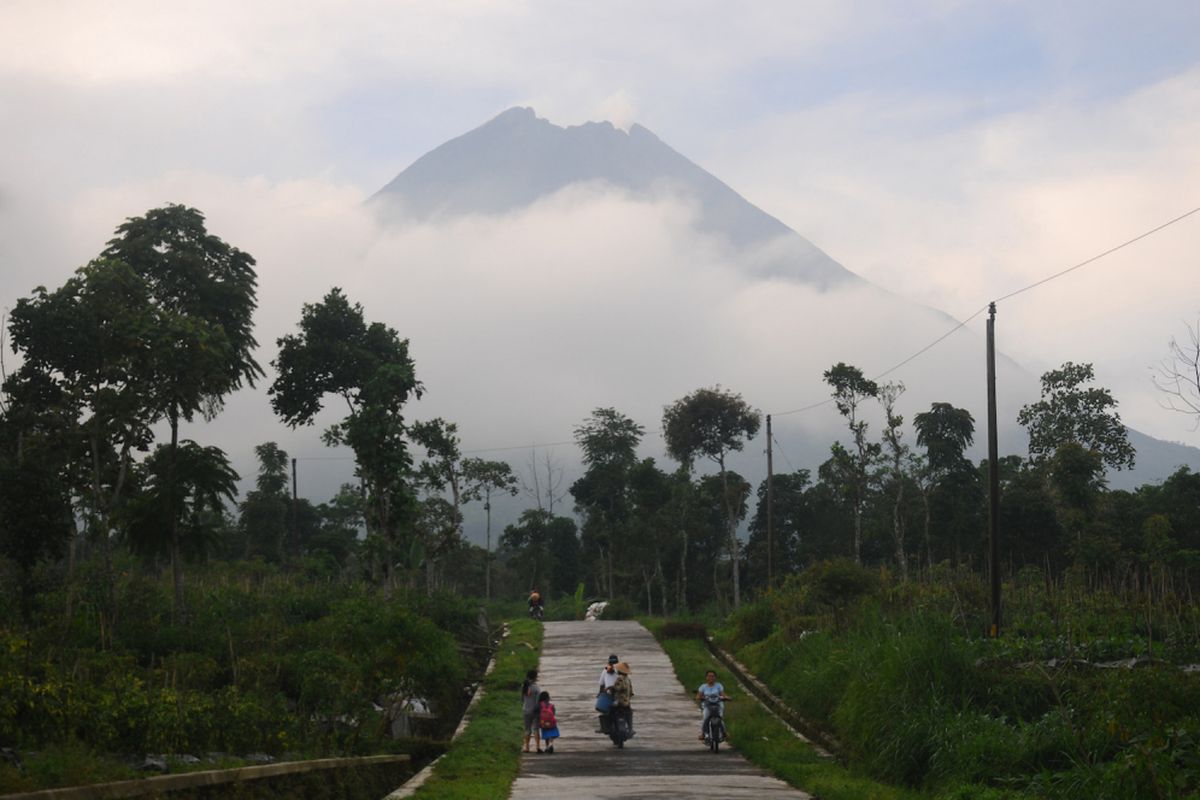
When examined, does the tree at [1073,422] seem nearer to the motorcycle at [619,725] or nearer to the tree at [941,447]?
the tree at [941,447]

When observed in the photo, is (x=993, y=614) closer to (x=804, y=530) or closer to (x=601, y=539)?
(x=601, y=539)

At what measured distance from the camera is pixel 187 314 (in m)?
31.1

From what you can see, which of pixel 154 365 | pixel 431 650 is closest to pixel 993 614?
pixel 431 650

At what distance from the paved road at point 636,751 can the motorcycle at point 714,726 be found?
0.25 metres

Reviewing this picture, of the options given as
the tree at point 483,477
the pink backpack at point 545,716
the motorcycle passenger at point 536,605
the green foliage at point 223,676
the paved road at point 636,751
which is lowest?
the paved road at point 636,751

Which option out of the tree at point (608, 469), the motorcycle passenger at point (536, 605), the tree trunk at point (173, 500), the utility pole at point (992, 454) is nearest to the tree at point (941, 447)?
the tree at point (608, 469)

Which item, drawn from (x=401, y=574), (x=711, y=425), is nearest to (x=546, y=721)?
(x=401, y=574)

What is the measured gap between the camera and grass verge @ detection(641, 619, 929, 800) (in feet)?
45.9

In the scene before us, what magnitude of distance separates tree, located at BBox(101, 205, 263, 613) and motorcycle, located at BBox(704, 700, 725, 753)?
43.4 ft

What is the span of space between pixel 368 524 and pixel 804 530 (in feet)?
145

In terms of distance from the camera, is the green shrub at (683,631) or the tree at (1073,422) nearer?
the green shrub at (683,631)

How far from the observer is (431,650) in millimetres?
17953

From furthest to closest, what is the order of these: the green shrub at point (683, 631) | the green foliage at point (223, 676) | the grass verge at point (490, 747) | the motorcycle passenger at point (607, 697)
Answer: the green shrub at point (683, 631) → the motorcycle passenger at point (607, 697) → the grass verge at point (490, 747) → the green foliage at point (223, 676)

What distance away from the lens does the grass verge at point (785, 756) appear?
14.0 meters
